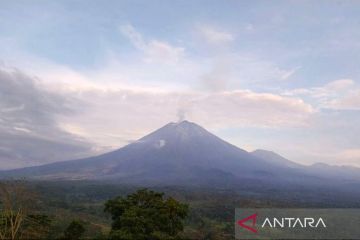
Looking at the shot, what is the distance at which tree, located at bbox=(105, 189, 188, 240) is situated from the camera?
23.0m

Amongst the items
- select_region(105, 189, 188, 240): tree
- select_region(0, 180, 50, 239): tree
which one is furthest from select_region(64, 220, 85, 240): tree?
select_region(0, 180, 50, 239): tree

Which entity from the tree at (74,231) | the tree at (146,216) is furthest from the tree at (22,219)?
the tree at (146,216)

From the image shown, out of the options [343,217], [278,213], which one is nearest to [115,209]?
[278,213]

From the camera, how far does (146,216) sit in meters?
24.7

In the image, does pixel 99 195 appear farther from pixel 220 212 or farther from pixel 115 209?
pixel 115 209

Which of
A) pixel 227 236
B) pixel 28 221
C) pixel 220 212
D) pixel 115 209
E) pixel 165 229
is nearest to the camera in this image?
pixel 165 229

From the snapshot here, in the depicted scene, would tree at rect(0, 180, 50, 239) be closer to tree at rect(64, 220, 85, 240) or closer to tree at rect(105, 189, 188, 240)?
tree at rect(64, 220, 85, 240)

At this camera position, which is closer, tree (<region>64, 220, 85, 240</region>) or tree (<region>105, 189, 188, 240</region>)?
tree (<region>105, 189, 188, 240</region>)

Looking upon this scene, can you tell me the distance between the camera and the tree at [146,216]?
22953 mm

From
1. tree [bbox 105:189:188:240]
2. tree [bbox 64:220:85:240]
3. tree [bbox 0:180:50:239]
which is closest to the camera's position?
tree [bbox 105:189:188:240]

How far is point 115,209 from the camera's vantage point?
26953 millimetres

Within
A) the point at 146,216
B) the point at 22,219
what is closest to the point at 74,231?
the point at 22,219

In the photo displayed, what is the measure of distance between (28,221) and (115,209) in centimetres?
759

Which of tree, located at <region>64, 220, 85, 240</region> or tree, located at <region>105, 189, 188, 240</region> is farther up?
tree, located at <region>105, 189, 188, 240</region>
